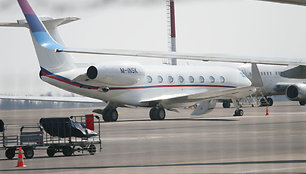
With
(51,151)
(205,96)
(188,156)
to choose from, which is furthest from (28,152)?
(205,96)

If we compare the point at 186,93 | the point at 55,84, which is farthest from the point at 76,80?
the point at 186,93

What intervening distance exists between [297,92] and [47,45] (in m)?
28.6

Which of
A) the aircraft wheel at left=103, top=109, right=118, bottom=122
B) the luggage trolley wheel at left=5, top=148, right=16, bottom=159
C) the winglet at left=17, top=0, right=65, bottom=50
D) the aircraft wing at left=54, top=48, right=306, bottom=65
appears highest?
the winglet at left=17, top=0, right=65, bottom=50

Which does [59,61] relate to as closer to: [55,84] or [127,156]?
[55,84]

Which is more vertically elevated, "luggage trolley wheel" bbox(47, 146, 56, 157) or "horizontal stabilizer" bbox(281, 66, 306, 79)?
"horizontal stabilizer" bbox(281, 66, 306, 79)

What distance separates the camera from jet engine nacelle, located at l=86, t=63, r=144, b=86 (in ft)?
140

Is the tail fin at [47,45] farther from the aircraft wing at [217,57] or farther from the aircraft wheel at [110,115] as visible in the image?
the aircraft wing at [217,57]

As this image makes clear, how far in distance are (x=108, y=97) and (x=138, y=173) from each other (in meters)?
30.6

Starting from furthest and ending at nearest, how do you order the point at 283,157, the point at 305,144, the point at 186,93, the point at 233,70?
1. the point at 233,70
2. the point at 186,93
3. the point at 305,144
4. the point at 283,157

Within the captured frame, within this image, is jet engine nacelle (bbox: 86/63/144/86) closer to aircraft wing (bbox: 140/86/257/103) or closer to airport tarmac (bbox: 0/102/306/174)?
aircraft wing (bbox: 140/86/257/103)

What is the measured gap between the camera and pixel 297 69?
20531 millimetres

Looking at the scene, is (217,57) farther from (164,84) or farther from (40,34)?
(164,84)

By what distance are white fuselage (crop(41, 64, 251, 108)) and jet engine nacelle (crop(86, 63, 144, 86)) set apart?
0.79 metres

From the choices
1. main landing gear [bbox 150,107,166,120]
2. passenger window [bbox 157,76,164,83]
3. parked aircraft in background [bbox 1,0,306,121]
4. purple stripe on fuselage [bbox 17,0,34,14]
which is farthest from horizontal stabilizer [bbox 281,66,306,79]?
passenger window [bbox 157,76,164,83]
